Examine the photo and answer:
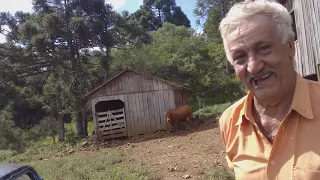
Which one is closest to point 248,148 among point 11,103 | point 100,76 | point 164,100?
point 164,100

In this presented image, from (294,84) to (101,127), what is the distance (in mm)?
18250

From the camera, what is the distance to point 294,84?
195 cm

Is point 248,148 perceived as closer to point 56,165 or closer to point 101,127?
point 56,165

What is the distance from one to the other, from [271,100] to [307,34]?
8457 millimetres

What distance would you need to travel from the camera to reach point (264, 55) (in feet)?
6.26

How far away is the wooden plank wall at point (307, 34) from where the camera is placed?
912 centimetres

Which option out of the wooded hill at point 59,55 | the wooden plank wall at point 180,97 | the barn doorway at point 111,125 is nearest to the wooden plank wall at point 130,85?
the wooden plank wall at point 180,97

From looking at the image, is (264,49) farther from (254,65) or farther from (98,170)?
(98,170)

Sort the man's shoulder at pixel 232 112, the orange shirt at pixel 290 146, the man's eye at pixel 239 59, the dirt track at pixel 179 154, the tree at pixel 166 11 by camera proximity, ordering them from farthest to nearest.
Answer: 1. the tree at pixel 166 11
2. the dirt track at pixel 179 154
3. the man's shoulder at pixel 232 112
4. the man's eye at pixel 239 59
5. the orange shirt at pixel 290 146

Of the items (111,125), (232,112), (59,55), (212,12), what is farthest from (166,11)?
(232,112)

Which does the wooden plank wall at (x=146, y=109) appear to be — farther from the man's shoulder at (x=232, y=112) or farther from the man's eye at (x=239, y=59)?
the man's eye at (x=239, y=59)

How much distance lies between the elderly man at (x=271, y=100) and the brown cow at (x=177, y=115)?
16628 mm

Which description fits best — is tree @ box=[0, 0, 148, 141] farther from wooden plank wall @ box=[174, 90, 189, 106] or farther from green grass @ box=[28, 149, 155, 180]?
green grass @ box=[28, 149, 155, 180]

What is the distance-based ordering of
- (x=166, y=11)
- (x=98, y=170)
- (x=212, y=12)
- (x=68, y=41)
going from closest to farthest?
(x=98, y=170) → (x=68, y=41) → (x=212, y=12) → (x=166, y=11)
